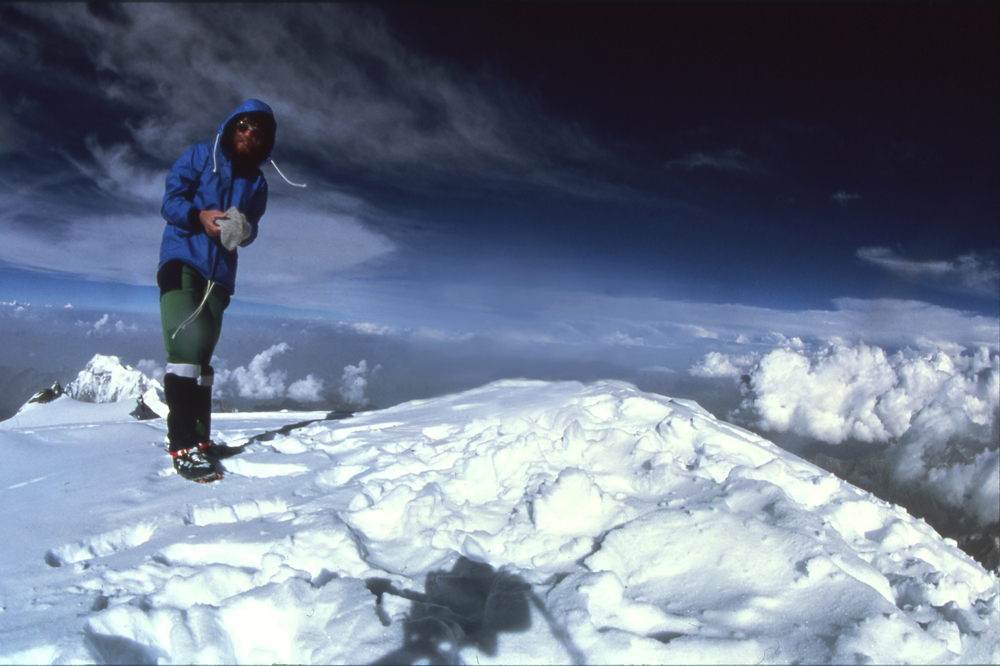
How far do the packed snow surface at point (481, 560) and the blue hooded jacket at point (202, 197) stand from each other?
1.68m

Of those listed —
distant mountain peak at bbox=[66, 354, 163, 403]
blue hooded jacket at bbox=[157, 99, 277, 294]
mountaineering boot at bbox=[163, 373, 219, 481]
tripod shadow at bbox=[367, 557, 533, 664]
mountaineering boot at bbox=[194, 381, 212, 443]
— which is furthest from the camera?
distant mountain peak at bbox=[66, 354, 163, 403]

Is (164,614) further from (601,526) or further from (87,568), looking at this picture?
(601,526)

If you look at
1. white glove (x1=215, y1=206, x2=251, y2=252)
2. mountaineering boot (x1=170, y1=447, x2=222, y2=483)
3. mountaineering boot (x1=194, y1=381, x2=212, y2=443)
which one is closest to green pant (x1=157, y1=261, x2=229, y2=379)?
mountaineering boot (x1=194, y1=381, x2=212, y2=443)

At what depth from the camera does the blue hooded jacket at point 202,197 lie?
3.36 meters

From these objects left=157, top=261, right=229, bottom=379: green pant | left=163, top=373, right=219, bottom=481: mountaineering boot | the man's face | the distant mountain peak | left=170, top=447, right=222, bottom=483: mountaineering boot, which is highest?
the man's face

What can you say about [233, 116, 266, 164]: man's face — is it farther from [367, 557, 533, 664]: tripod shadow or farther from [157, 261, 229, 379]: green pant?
[367, 557, 533, 664]: tripod shadow

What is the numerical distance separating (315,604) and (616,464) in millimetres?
2470

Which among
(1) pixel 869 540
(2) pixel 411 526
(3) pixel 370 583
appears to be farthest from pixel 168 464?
Answer: (1) pixel 869 540

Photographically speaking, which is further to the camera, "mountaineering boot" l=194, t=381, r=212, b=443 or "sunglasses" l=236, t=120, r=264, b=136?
"mountaineering boot" l=194, t=381, r=212, b=443

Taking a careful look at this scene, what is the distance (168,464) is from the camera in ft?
12.3

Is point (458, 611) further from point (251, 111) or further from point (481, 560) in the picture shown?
point (251, 111)

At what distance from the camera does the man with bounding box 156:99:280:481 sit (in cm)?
340

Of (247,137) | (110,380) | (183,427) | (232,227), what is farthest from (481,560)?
(110,380)

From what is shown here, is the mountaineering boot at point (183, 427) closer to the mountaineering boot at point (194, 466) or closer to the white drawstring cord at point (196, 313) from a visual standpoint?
the mountaineering boot at point (194, 466)
